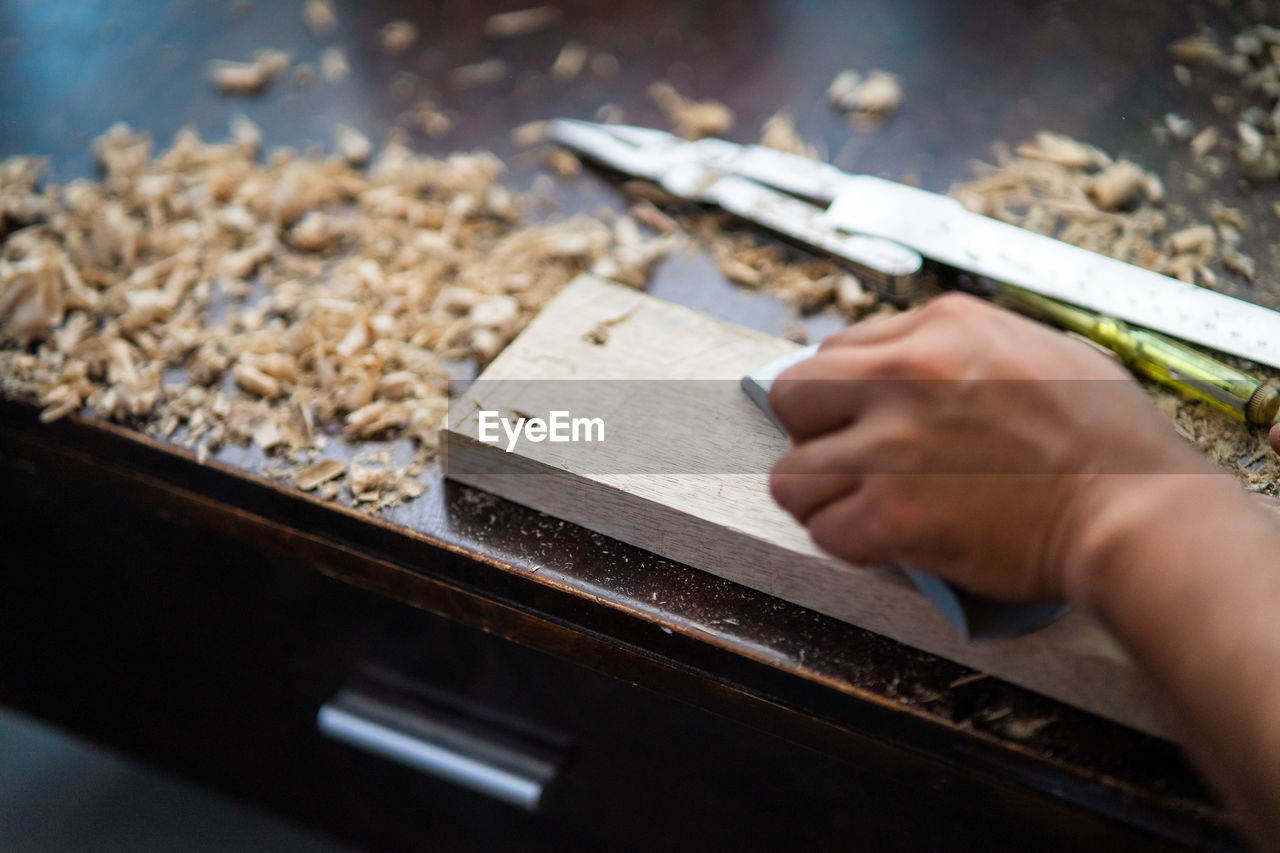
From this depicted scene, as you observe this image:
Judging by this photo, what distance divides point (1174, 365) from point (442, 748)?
2.21 feet

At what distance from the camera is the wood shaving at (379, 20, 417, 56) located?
1145mm

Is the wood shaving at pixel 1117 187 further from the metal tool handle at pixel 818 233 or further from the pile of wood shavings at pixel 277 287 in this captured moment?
the pile of wood shavings at pixel 277 287

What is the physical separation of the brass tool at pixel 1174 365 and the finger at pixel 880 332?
0.86 ft

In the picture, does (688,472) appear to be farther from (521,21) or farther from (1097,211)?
(521,21)

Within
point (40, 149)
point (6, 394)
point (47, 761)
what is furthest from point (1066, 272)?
point (47, 761)

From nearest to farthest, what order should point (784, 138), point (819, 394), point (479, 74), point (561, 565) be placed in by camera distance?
point (819, 394) < point (561, 565) < point (784, 138) < point (479, 74)

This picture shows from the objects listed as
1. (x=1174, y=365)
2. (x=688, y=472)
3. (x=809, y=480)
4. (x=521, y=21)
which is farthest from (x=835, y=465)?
(x=521, y=21)

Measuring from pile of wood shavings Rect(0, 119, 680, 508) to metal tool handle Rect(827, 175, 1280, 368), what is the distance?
19 cm

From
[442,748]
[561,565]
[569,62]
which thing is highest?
[569,62]

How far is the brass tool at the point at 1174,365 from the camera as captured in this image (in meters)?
0.67

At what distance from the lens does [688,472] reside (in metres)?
0.63

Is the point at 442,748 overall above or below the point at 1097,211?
below

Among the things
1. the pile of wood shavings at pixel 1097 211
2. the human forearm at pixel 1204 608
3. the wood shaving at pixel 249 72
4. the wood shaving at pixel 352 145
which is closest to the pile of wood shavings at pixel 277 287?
the wood shaving at pixel 352 145

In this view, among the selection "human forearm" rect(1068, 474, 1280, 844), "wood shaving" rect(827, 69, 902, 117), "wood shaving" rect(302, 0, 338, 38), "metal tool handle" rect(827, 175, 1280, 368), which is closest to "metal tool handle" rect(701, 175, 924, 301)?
"metal tool handle" rect(827, 175, 1280, 368)
